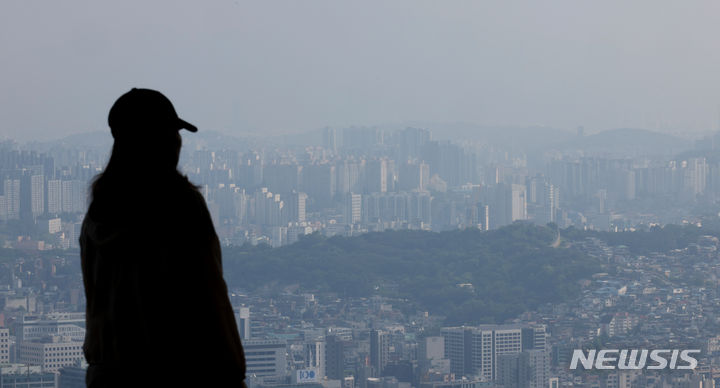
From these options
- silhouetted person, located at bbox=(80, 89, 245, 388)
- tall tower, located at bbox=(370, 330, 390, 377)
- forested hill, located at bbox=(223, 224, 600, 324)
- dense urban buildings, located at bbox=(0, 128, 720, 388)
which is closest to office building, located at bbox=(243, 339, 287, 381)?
dense urban buildings, located at bbox=(0, 128, 720, 388)

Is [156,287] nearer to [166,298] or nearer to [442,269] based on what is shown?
[166,298]

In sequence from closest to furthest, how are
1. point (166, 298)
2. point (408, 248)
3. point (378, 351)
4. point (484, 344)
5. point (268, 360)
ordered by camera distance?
1. point (166, 298)
2. point (268, 360)
3. point (484, 344)
4. point (378, 351)
5. point (408, 248)

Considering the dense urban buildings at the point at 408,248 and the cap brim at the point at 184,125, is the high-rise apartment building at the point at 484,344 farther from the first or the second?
the cap brim at the point at 184,125

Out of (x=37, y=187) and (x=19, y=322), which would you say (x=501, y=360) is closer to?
(x=19, y=322)

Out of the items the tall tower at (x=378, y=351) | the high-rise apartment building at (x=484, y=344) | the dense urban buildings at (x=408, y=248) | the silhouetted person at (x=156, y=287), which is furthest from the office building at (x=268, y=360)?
the silhouetted person at (x=156, y=287)

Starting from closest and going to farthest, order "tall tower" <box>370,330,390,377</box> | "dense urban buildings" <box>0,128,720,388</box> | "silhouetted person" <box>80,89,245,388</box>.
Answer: "silhouetted person" <box>80,89,245,388</box>
"dense urban buildings" <box>0,128,720,388</box>
"tall tower" <box>370,330,390,377</box>

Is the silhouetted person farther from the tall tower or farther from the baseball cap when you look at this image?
the tall tower

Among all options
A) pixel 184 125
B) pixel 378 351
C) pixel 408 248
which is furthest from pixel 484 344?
pixel 184 125

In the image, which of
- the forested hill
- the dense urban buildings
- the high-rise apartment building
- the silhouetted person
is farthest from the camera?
the forested hill
